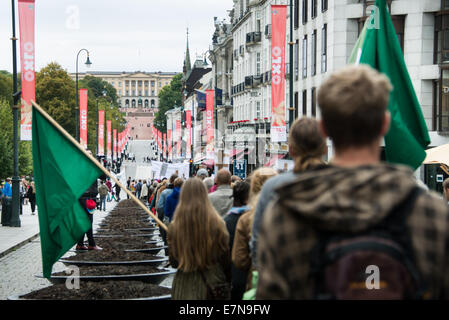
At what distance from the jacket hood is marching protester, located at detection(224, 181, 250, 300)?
356 centimetres

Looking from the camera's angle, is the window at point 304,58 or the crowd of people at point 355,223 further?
the window at point 304,58

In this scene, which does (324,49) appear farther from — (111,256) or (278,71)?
(111,256)

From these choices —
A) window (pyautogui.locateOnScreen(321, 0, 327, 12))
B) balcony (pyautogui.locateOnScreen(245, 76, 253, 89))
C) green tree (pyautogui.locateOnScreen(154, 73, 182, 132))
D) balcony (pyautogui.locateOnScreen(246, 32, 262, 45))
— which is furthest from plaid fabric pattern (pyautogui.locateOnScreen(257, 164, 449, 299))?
green tree (pyautogui.locateOnScreen(154, 73, 182, 132))

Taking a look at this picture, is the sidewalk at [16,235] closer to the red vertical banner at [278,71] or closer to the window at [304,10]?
the red vertical banner at [278,71]

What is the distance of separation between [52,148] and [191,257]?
1.80 m

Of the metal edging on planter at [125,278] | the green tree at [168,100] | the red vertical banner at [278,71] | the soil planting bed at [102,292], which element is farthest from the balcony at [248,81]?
the green tree at [168,100]

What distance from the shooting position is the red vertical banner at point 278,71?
23875 mm

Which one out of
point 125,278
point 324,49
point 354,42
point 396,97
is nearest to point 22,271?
point 125,278

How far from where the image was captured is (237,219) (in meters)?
6.50

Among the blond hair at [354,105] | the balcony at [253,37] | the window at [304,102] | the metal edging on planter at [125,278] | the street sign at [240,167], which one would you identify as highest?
the balcony at [253,37]

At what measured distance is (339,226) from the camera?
7.18 feet

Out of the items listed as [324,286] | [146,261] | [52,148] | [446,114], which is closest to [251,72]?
[446,114]

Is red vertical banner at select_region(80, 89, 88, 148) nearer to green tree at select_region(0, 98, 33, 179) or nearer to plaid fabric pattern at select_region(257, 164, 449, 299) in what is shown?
green tree at select_region(0, 98, 33, 179)

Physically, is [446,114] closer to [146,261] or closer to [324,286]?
[146,261]
